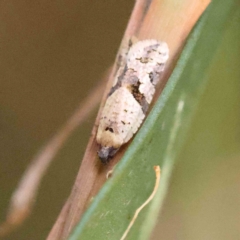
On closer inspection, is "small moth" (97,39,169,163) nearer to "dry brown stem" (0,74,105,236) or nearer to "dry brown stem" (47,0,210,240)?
"dry brown stem" (47,0,210,240)

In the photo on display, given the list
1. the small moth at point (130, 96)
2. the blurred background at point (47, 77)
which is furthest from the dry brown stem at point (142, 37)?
the blurred background at point (47, 77)

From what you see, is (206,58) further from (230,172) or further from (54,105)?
(54,105)

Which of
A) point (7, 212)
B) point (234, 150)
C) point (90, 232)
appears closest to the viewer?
point (90, 232)

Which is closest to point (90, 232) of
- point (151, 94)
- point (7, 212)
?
point (151, 94)

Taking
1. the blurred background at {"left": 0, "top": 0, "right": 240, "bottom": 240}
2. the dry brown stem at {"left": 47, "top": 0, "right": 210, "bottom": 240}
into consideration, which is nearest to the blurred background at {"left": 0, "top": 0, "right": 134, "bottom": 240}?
the blurred background at {"left": 0, "top": 0, "right": 240, "bottom": 240}

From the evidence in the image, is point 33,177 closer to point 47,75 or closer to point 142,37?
point 47,75
